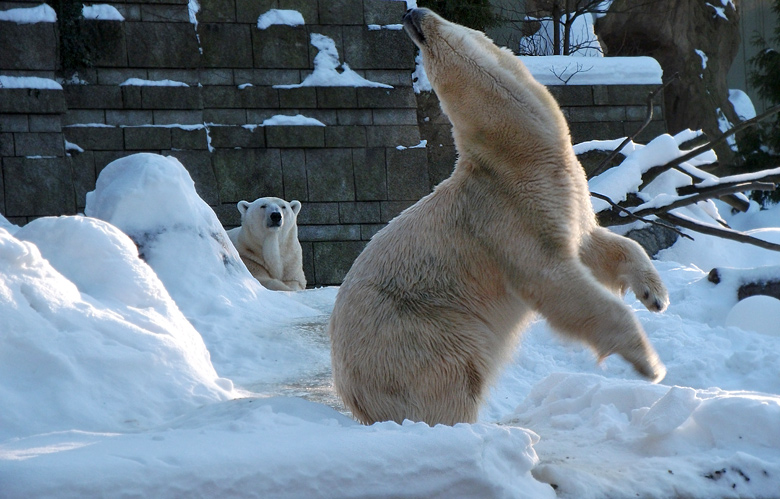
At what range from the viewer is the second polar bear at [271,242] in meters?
9.15

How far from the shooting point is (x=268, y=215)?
29.7 feet

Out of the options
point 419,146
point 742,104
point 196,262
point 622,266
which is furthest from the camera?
point 742,104

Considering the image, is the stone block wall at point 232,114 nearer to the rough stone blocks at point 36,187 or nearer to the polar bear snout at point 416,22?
the rough stone blocks at point 36,187

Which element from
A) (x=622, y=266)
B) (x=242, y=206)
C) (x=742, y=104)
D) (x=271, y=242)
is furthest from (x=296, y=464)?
(x=742, y=104)

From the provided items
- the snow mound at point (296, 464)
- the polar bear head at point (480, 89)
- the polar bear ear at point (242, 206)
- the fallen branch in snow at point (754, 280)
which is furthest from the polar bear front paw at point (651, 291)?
the polar bear ear at point (242, 206)

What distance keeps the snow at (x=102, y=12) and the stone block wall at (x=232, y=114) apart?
2.8 inches

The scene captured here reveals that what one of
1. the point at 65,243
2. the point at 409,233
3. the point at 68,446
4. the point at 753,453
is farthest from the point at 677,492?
the point at 65,243

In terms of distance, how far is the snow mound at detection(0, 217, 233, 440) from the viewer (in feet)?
8.19

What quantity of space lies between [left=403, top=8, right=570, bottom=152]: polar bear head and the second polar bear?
621cm

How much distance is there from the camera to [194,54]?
1019 cm

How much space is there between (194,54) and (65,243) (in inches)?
279

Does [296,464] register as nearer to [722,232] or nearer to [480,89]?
[480,89]

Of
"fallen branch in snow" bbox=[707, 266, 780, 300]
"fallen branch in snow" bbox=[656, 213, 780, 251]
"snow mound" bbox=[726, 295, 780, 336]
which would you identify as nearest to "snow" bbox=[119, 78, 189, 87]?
"fallen branch in snow" bbox=[656, 213, 780, 251]

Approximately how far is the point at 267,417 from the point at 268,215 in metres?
6.87
